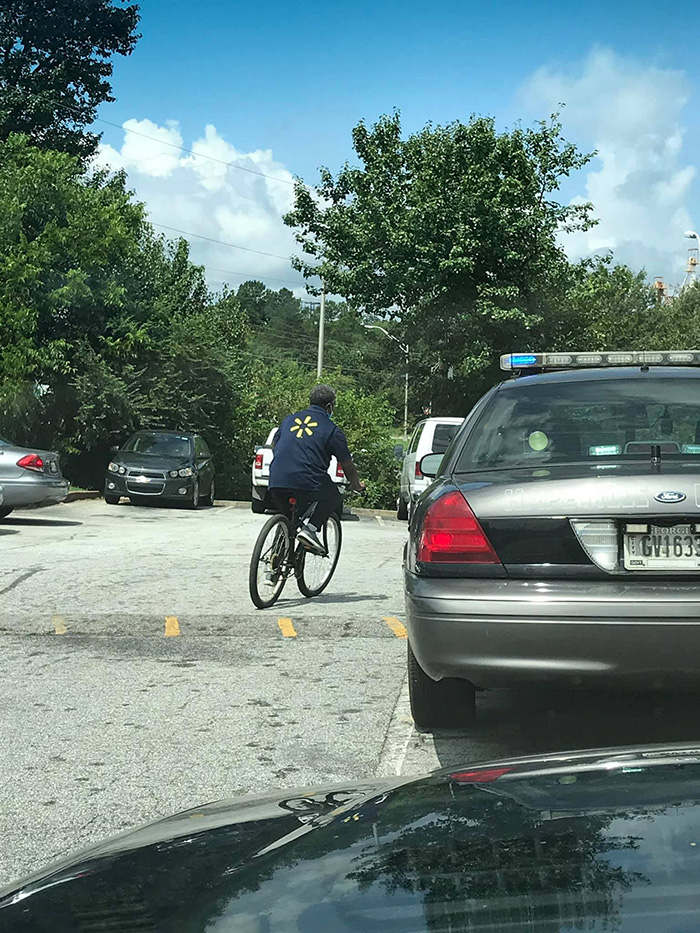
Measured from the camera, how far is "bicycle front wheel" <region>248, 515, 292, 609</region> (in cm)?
906

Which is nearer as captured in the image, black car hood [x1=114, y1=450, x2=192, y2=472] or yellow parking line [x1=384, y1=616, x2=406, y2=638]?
yellow parking line [x1=384, y1=616, x2=406, y2=638]

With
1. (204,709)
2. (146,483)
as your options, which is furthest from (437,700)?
(146,483)

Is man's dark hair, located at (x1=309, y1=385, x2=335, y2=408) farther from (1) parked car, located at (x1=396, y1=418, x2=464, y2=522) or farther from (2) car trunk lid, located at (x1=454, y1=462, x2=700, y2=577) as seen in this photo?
(1) parked car, located at (x1=396, y1=418, x2=464, y2=522)

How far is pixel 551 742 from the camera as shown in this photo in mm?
5336

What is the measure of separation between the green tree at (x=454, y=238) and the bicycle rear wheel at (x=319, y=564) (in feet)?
71.3

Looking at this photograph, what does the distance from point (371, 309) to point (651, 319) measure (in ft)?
65.7

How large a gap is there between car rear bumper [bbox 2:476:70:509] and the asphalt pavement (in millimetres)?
6657

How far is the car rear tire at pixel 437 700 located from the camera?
16.9 ft

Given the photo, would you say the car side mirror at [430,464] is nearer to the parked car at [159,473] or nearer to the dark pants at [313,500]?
the dark pants at [313,500]


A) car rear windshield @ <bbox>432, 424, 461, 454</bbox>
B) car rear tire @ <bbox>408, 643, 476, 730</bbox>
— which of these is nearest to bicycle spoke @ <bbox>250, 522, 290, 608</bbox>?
car rear tire @ <bbox>408, 643, 476, 730</bbox>

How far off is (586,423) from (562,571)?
0.93m

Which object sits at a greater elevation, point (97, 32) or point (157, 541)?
point (97, 32)

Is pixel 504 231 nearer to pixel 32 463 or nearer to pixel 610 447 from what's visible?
pixel 32 463

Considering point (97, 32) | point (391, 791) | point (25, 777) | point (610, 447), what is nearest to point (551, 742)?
point (610, 447)
